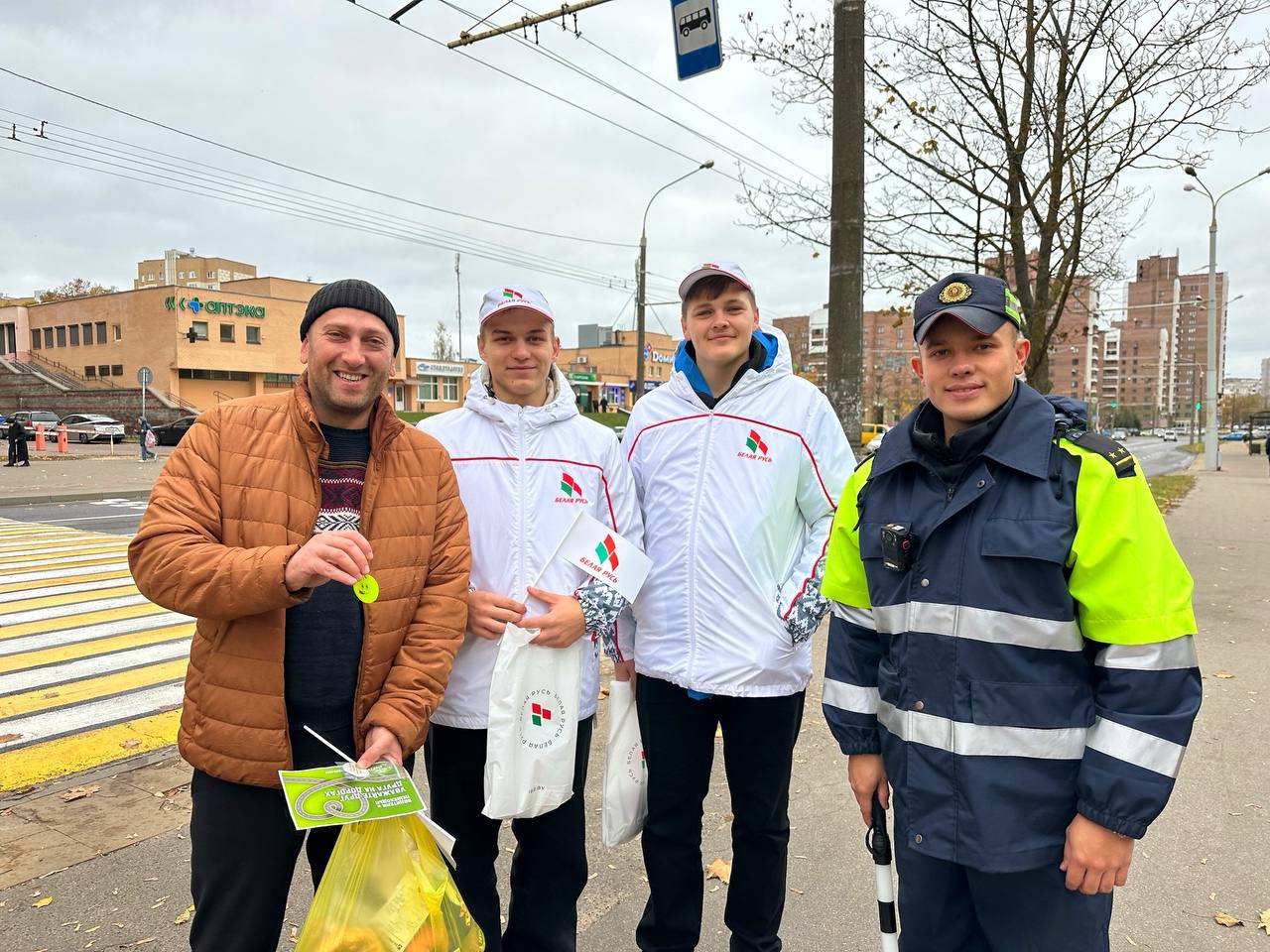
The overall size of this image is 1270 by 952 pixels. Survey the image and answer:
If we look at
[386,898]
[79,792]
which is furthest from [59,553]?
[386,898]

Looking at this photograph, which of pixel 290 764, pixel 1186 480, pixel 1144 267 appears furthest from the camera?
pixel 1186 480

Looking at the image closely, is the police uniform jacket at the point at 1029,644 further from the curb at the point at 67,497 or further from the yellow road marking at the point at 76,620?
the curb at the point at 67,497

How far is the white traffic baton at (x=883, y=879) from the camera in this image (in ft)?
7.13

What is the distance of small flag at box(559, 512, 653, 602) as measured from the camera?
99.1 inches

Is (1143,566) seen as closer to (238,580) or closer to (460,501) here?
(460,501)

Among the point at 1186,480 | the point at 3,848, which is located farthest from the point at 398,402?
the point at 3,848

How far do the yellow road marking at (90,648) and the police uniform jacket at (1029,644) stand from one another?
6.22 m

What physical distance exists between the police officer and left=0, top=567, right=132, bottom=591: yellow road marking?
9.15 metres

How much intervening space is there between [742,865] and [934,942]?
69 cm

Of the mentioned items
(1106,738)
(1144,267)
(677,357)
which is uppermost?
(1144,267)

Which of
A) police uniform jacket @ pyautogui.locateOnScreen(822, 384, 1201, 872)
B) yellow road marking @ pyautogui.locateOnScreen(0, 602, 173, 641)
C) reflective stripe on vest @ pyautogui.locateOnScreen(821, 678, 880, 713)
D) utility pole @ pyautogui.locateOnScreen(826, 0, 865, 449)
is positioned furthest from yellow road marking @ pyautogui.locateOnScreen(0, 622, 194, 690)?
police uniform jacket @ pyautogui.locateOnScreen(822, 384, 1201, 872)

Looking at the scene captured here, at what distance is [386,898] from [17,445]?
92.1 feet

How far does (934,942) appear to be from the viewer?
6.91 ft

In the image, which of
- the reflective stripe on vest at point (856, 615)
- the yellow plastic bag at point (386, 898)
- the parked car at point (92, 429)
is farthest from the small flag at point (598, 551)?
the parked car at point (92, 429)
